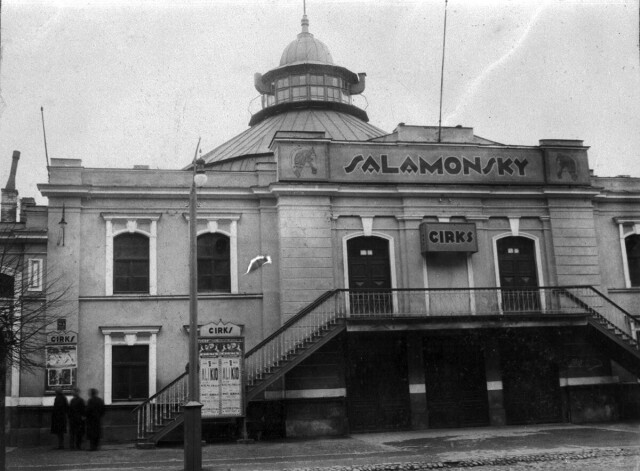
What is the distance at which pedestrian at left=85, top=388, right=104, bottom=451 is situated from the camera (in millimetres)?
19536

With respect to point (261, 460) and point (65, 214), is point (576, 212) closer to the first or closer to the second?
point (261, 460)

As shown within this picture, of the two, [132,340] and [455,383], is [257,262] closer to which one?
[132,340]

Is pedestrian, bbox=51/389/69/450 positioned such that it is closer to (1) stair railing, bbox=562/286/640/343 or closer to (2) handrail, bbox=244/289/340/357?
(2) handrail, bbox=244/289/340/357

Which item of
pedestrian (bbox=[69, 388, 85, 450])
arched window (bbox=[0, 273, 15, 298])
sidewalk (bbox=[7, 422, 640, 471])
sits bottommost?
sidewalk (bbox=[7, 422, 640, 471])

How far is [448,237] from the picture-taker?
77.8ft

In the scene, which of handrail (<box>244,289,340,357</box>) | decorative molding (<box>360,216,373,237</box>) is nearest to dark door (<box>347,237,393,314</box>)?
→ decorative molding (<box>360,216,373,237</box>)

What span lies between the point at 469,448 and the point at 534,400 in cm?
680

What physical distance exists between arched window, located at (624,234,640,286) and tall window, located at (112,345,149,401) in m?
16.7

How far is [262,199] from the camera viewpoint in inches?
936

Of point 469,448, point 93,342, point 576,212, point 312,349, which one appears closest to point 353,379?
point 312,349

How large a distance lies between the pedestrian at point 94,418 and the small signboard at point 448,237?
10.9m

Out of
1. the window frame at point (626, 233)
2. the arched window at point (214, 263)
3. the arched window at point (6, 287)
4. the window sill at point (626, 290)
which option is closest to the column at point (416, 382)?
the arched window at point (214, 263)

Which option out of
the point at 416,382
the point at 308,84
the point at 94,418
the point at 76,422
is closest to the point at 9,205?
the point at 76,422

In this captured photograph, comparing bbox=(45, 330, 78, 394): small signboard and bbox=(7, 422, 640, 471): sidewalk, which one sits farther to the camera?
bbox=(45, 330, 78, 394): small signboard
